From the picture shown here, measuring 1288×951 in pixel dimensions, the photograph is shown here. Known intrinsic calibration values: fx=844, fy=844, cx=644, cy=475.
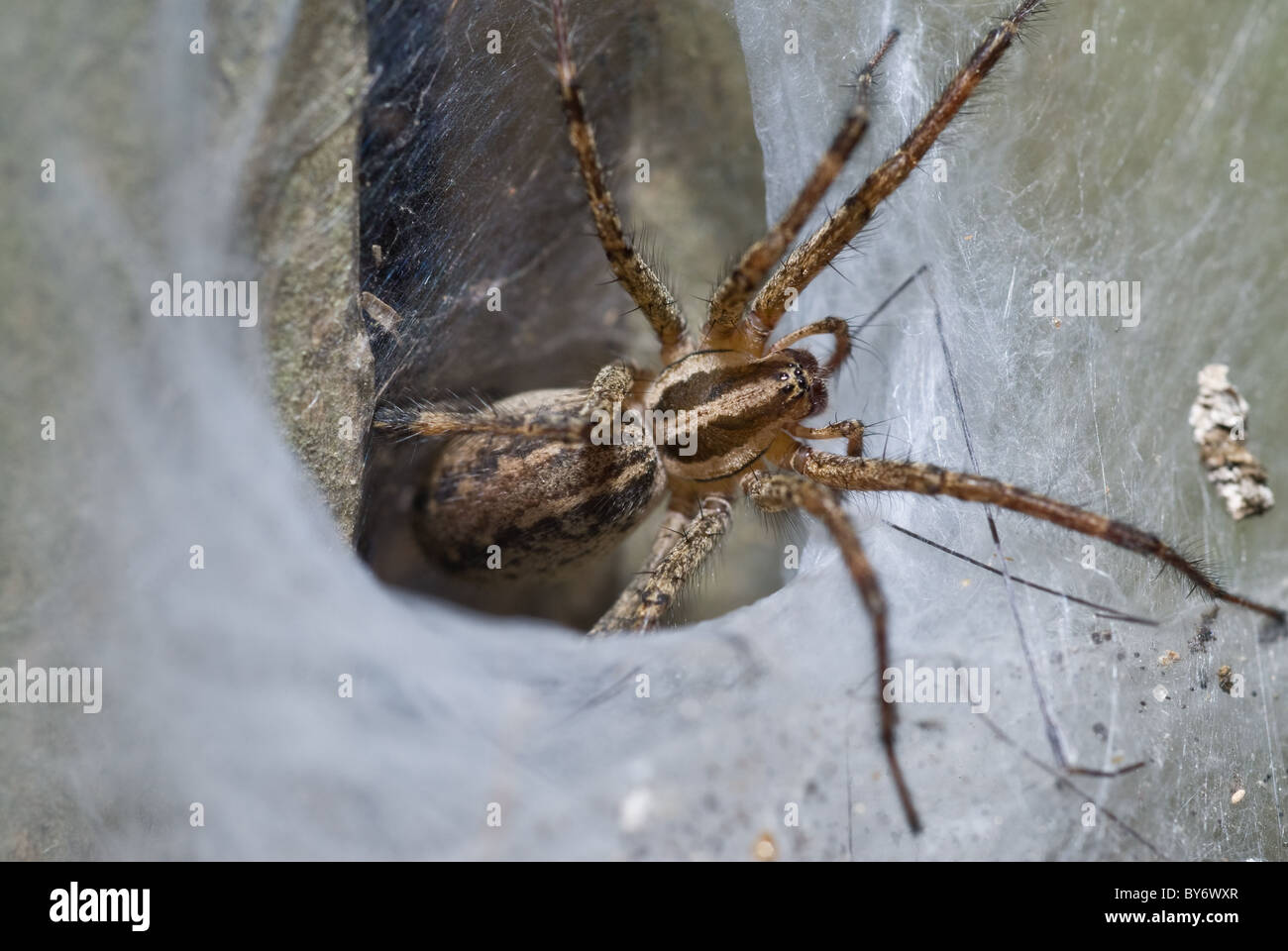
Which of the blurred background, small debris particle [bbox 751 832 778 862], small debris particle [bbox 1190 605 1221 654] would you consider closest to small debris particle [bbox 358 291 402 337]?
the blurred background

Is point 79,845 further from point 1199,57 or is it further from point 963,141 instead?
point 1199,57

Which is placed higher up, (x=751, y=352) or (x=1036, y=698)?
(x=751, y=352)

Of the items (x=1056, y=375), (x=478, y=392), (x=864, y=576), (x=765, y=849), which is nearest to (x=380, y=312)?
(x=478, y=392)

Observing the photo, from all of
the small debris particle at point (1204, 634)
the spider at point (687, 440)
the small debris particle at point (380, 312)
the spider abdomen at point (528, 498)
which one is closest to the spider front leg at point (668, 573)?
the spider at point (687, 440)

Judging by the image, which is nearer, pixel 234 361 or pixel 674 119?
pixel 234 361
